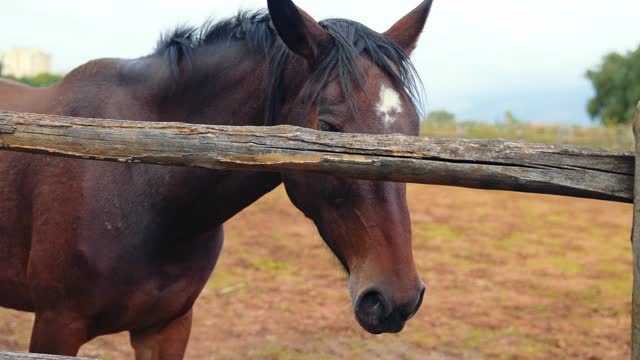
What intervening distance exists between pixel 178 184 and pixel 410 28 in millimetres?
1320

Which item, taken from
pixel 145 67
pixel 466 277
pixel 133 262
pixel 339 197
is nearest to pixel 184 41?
pixel 145 67

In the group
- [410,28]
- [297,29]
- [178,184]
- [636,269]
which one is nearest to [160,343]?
[178,184]

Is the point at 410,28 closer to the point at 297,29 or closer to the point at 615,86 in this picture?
the point at 297,29

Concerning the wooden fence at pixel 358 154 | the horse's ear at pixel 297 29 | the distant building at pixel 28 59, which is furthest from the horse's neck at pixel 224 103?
the distant building at pixel 28 59

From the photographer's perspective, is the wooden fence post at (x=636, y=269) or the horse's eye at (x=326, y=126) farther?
the horse's eye at (x=326, y=126)

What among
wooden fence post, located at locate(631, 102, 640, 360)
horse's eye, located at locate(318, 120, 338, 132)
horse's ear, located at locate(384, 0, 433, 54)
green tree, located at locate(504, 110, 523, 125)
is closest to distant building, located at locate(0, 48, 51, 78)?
green tree, located at locate(504, 110, 523, 125)

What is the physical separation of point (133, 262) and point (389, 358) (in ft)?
→ 9.90

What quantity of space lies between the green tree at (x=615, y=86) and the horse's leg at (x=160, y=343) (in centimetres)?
4506

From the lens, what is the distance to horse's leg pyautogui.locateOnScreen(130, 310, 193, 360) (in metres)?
3.28

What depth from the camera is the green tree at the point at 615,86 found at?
44.1m

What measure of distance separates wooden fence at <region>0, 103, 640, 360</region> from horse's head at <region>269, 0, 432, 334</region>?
1.32ft

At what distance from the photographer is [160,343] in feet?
10.8

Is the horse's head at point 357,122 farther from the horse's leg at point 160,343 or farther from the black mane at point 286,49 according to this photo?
the horse's leg at point 160,343

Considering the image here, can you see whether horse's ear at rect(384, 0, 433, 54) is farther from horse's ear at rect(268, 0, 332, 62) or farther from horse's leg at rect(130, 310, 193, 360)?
horse's leg at rect(130, 310, 193, 360)
